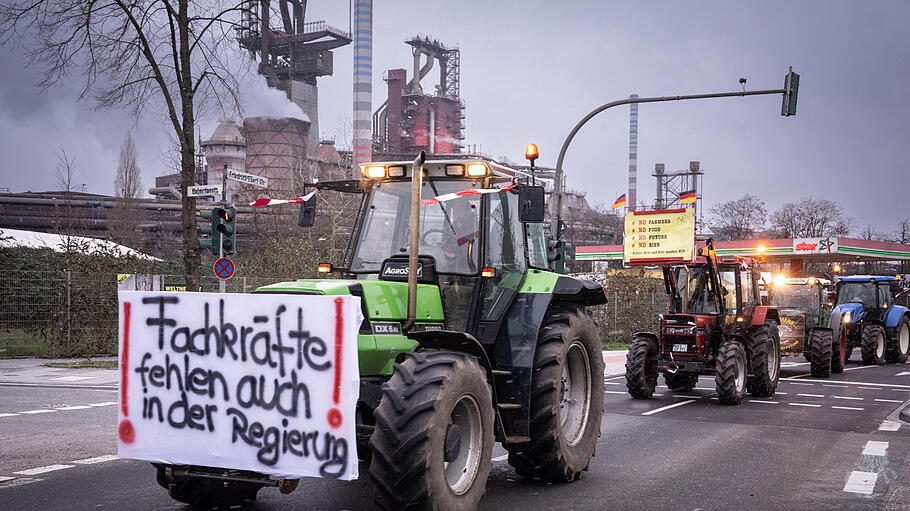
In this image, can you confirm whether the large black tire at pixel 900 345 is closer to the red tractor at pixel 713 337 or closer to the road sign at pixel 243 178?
the red tractor at pixel 713 337

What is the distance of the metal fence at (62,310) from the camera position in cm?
2238


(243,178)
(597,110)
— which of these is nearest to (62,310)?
(243,178)

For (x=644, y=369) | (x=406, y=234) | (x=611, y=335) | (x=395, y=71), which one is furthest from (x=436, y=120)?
(x=406, y=234)

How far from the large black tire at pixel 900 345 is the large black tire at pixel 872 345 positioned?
508mm

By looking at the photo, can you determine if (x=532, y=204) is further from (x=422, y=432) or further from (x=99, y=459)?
(x=99, y=459)

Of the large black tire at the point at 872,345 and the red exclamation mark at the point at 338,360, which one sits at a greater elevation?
the red exclamation mark at the point at 338,360

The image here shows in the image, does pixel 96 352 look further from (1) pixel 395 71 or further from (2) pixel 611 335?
(1) pixel 395 71

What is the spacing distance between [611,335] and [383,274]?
26.8 meters

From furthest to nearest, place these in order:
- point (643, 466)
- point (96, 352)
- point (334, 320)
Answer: point (96, 352) < point (643, 466) < point (334, 320)

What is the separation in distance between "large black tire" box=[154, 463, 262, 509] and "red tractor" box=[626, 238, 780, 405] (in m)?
9.54

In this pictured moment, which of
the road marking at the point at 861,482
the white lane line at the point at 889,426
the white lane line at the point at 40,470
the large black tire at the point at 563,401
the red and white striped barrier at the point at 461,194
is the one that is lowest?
the white lane line at the point at 889,426

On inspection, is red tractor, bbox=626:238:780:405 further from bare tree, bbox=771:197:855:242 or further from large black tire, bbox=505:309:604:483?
bare tree, bbox=771:197:855:242

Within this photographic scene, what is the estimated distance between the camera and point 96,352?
23.4m

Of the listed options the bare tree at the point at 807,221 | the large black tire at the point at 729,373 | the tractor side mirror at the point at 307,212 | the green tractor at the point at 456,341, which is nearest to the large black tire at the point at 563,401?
the green tractor at the point at 456,341
